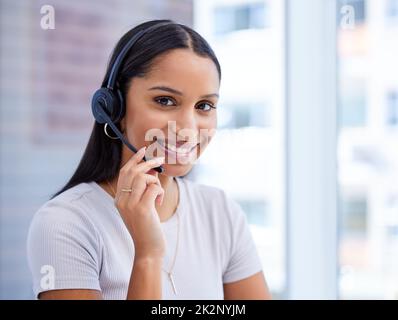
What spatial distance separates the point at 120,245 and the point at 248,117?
0.67 m

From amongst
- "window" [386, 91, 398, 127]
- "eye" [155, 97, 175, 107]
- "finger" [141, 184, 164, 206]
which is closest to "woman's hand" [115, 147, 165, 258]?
"finger" [141, 184, 164, 206]

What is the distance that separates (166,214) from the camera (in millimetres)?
999

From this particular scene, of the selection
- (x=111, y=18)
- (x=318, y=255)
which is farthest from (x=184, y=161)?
(x=318, y=255)

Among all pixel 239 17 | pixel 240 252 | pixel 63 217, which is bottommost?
pixel 240 252

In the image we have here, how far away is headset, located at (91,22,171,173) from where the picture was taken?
88cm

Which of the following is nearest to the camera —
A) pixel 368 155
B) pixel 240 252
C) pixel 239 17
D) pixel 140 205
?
pixel 140 205

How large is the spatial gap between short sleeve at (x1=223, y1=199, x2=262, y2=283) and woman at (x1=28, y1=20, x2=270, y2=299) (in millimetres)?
14

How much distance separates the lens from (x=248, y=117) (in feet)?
4.81

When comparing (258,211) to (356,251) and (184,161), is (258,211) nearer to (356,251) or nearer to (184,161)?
(356,251)

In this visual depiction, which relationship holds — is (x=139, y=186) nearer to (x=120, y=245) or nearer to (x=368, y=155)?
(x=120, y=245)

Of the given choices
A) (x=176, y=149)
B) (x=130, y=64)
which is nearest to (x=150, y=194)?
(x=176, y=149)

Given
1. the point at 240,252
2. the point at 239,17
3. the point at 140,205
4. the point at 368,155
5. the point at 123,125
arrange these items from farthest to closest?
the point at 368,155 → the point at 239,17 → the point at 240,252 → the point at 123,125 → the point at 140,205

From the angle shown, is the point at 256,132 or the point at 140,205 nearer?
the point at 140,205

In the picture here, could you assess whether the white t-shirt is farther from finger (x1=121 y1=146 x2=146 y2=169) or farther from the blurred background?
the blurred background
